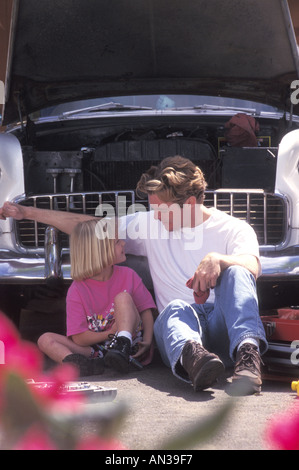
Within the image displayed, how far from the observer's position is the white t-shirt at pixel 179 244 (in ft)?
8.26

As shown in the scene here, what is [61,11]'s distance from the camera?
3344mm

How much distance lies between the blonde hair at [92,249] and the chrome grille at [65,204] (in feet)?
1.27

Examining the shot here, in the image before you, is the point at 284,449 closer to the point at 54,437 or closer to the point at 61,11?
the point at 54,437

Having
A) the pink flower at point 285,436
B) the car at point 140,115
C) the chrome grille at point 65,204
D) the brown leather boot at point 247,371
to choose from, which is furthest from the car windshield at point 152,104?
the pink flower at point 285,436

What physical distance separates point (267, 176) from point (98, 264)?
105 cm

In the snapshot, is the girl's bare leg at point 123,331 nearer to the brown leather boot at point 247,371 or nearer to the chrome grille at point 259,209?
the brown leather boot at point 247,371

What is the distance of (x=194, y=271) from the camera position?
102 inches

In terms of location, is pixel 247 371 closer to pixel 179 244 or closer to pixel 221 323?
pixel 221 323

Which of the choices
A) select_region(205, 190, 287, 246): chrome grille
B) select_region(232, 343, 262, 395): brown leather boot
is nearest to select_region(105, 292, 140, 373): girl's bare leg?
select_region(232, 343, 262, 395): brown leather boot

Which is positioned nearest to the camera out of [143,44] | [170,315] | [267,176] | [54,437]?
[54,437]

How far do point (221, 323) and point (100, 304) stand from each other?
22.7 inches

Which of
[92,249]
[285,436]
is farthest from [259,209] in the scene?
[285,436]

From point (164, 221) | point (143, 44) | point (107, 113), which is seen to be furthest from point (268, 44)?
point (164, 221)

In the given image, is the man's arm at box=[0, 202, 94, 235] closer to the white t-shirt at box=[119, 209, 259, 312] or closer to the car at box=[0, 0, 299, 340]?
the car at box=[0, 0, 299, 340]
